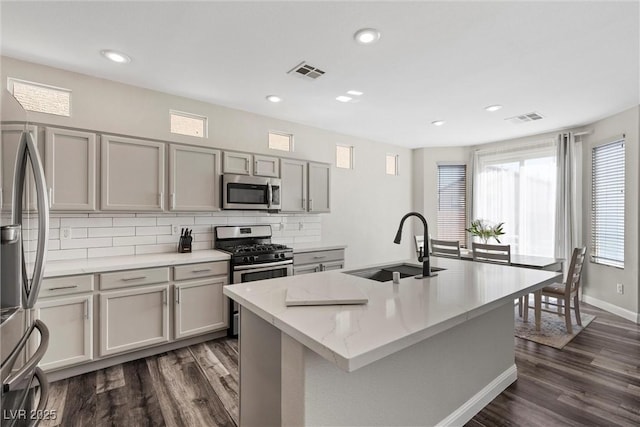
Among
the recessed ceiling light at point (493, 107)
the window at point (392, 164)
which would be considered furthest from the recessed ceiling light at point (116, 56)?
the window at point (392, 164)

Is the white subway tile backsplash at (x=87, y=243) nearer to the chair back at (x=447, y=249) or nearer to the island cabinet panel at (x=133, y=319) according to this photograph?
the island cabinet panel at (x=133, y=319)

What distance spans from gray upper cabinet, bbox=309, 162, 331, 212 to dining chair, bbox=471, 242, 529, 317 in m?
2.09

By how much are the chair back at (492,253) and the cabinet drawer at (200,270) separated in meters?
3.13

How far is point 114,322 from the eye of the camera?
8.54 ft

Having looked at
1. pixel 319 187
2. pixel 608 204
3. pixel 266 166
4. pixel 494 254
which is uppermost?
pixel 266 166

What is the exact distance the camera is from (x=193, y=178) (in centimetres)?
330

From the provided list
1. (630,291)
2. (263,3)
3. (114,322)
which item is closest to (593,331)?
(630,291)

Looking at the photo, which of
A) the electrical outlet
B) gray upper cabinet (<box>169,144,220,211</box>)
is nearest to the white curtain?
gray upper cabinet (<box>169,144,220,211</box>)

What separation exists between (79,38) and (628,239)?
6344mm

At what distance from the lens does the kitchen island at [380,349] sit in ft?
3.86

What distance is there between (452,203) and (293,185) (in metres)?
3.71

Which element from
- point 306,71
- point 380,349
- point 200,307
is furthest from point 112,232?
point 380,349

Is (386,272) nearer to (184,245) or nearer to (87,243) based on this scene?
(184,245)

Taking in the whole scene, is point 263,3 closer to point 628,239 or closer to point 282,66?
point 282,66
